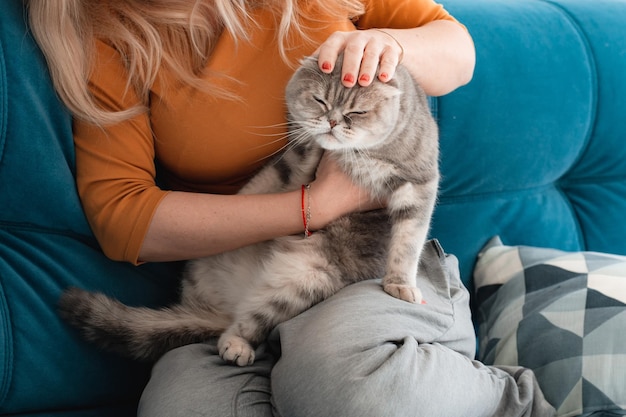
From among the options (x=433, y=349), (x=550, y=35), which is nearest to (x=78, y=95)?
(x=433, y=349)

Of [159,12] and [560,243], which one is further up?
[159,12]

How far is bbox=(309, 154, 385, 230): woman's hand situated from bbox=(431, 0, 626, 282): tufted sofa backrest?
366 millimetres

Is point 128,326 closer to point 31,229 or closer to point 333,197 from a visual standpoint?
point 31,229

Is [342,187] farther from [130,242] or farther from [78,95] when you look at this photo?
[78,95]

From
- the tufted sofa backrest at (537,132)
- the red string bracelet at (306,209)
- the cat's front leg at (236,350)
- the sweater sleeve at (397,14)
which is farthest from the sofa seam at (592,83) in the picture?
the cat's front leg at (236,350)

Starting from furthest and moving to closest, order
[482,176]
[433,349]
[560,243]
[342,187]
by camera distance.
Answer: [560,243]
[482,176]
[342,187]
[433,349]

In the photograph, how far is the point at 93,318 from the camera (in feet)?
3.94

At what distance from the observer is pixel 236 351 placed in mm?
1160

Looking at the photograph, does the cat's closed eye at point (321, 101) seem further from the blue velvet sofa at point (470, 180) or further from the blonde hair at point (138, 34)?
the blue velvet sofa at point (470, 180)

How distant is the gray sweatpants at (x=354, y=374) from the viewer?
100 cm

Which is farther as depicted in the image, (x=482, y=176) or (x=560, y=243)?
(x=560, y=243)

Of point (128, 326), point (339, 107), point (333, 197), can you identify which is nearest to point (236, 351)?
point (128, 326)

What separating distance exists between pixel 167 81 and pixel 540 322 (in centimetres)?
91

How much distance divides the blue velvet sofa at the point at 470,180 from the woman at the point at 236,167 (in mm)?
65
